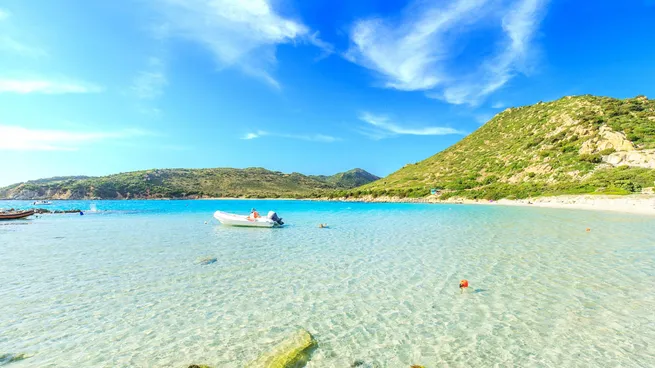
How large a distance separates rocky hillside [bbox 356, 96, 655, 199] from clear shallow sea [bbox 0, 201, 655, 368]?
47359 millimetres

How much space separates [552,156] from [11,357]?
289 ft

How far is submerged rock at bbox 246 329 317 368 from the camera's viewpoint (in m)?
5.90

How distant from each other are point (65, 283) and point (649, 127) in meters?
90.6

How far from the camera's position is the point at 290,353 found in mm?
6199

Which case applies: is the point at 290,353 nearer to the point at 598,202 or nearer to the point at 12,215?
the point at 12,215

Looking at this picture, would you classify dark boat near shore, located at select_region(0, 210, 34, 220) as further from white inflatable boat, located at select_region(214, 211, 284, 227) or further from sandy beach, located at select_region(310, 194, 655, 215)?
sandy beach, located at select_region(310, 194, 655, 215)

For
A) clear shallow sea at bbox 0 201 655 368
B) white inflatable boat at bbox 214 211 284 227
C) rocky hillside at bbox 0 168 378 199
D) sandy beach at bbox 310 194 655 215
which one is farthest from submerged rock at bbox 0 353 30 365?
rocky hillside at bbox 0 168 378 199

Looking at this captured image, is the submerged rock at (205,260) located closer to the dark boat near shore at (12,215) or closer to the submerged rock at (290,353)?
the submerged rock at (290,353)

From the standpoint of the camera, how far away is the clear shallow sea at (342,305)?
6.38 meters

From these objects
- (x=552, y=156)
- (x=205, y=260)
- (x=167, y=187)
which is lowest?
(x=205, y=260)

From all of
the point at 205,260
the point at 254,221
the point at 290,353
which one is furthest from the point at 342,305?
the point at 254,221

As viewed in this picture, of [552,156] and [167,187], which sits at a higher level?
[552,156]

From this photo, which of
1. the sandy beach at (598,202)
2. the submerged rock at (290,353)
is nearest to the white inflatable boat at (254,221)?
the submerged rock at (290,353)

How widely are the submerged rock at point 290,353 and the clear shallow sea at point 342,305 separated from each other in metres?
0.23
